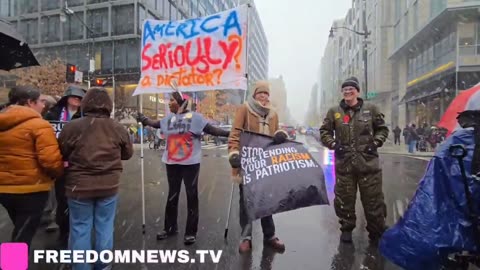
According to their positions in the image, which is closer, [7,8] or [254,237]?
[254,237]

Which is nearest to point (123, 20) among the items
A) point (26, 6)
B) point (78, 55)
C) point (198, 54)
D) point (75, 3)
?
point (78, 55)

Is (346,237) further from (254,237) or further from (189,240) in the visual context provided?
(189,240)

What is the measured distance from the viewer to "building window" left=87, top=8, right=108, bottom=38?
42.5m

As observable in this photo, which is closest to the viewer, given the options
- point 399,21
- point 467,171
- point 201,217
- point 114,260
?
point 467,171

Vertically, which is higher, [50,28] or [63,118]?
[50,28]

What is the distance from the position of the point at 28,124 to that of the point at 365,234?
13.2 feet

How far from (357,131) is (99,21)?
44503 mm

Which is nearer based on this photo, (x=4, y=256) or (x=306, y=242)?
(x=4, y=256)

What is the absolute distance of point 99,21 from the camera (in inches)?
1687

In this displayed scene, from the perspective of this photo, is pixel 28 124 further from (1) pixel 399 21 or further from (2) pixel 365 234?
(1) pixel 399 21

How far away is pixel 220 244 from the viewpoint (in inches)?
170

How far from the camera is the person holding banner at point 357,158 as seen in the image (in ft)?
14.0

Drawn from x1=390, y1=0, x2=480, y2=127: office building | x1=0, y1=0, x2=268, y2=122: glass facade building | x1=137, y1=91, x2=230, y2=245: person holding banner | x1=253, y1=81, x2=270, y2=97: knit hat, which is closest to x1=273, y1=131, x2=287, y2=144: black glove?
x1=253, y1=81, x2=270, y2=97: knit hat

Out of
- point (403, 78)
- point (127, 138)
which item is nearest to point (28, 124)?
point (127, 138)
